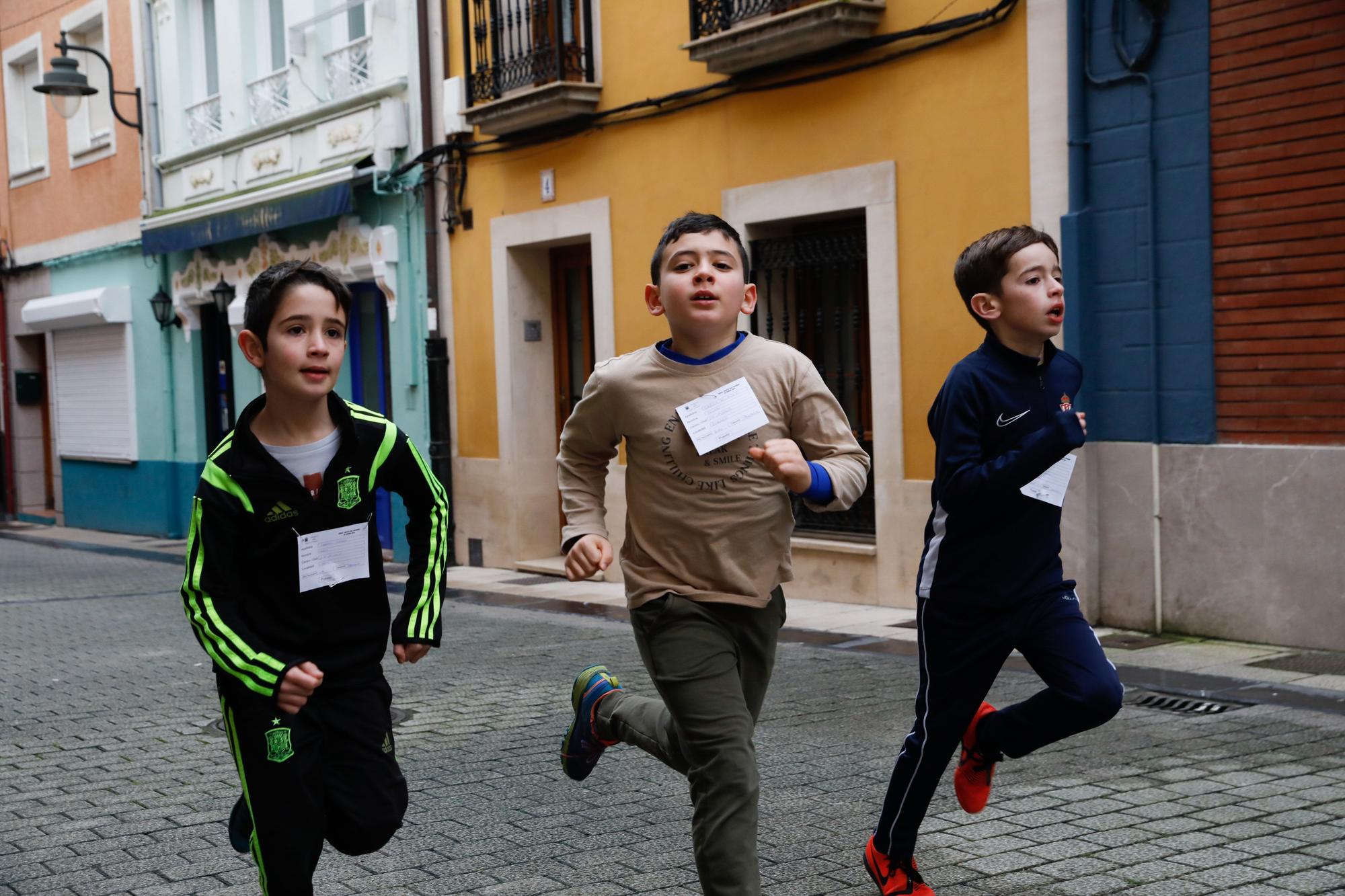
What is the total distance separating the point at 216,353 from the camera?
19.4m

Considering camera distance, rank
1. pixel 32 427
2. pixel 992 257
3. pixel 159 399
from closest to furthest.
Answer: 1. pixel 992 257
2. pixel 159 399
3. pixel 32 427

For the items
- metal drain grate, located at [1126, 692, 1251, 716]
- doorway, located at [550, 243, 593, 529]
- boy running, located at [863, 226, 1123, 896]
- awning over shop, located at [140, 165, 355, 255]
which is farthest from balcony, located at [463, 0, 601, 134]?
boy running, located at [863, 226, 1123, 896]

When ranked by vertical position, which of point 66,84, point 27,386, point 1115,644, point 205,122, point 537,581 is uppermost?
point 66,84

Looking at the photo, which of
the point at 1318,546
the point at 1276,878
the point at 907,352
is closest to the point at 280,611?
the point at 1276,878

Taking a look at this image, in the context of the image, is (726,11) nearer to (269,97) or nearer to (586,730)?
(586,730)

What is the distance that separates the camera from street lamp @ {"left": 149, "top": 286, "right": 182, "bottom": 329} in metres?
19.4

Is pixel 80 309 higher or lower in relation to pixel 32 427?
higher

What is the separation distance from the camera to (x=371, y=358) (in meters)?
16.3

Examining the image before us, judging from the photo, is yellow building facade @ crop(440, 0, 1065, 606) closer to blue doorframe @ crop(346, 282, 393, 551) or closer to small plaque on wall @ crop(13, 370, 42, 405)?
blue doorframe @ crop(346, 282, 393, 551)

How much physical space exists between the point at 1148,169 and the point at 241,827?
682cm

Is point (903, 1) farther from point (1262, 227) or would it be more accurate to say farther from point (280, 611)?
point (280, 611)

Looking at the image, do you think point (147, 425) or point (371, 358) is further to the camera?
point (147, 425)

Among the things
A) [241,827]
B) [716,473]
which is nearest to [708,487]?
[716,473]

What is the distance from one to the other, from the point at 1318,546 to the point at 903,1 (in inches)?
175
